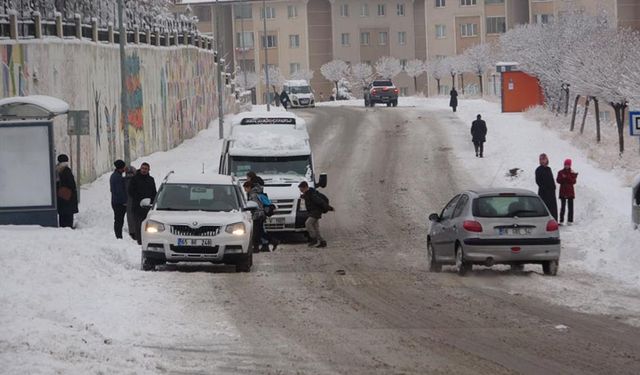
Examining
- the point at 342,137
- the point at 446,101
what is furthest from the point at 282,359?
the point at 446,101

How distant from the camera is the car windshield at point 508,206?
72.9ft

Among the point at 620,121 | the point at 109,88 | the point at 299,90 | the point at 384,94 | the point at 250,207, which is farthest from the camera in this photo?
the point at 299,90

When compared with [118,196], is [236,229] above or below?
below

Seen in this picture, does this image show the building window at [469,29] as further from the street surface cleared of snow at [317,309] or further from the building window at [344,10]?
the street surface cleared of snow at [317,309]

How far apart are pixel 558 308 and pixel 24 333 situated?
23.5 feet

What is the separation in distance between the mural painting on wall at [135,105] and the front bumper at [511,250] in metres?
26.3

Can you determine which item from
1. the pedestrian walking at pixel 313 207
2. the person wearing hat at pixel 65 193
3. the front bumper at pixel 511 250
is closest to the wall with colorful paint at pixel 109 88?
the person wearing hat at pixel 65 193

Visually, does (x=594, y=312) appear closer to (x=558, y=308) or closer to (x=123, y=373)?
(x=558, y=308)

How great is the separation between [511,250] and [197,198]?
220 inches

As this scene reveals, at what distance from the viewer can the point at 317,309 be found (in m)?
17.5

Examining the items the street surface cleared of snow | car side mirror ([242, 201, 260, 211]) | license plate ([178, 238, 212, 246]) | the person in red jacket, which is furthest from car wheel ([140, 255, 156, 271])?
→ the person in red jacket

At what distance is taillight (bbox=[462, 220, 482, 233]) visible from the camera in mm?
21938

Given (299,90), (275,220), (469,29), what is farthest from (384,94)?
(275,220)

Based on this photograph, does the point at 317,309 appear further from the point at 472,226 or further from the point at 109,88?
the point at 109,88
